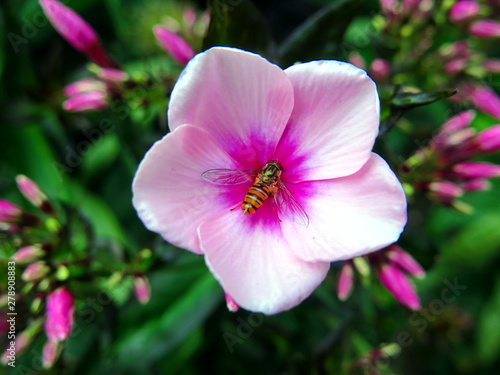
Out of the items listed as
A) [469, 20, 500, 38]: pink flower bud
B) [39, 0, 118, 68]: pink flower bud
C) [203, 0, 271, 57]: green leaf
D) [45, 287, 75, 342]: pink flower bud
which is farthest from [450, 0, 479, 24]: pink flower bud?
[45, 287, 75, 342]: pink flower bud

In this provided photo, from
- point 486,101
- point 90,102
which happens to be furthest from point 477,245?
point 90,102

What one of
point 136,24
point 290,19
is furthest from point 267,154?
point 290,19

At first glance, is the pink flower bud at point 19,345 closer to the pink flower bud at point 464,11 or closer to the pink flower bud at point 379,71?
the pink flower bud at point 379,71

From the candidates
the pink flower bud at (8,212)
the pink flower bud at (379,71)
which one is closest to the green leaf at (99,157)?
the pink flower bud at (8,212)

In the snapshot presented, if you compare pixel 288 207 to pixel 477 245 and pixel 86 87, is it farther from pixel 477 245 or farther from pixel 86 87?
pixel 477 245

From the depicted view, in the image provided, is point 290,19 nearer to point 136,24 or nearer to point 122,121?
point 136,24
